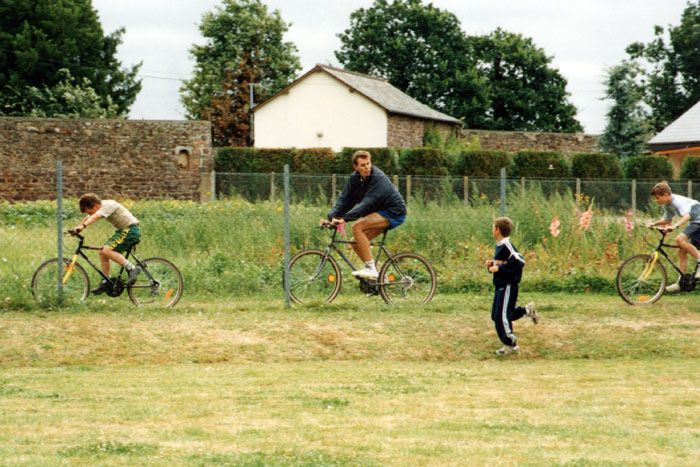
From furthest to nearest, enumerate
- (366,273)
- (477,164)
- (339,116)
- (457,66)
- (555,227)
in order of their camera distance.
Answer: (457,66), (339,116), (477,164), (555,227), (366,273)

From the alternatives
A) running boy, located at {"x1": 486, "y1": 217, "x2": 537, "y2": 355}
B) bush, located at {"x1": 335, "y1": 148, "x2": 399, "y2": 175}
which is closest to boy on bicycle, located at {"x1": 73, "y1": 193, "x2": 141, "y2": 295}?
running boy, located at {"x1": 486, "y1": 217, "x2": 537, "y2": 355}

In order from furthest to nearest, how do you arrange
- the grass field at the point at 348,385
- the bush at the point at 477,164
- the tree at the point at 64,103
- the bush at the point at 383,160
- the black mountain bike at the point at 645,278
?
1. the tree at the point at 64,103
2. the bush at the point at 477,164
3. the bush at the point at 383,160
4. the black mountain bike at the point at 645,278
5. the grass field at the point at 348,385

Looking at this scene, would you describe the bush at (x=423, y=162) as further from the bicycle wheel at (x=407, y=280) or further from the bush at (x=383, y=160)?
→ the bicycle wheel at (x=407, y=280)

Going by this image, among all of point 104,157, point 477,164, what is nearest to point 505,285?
point 477,164

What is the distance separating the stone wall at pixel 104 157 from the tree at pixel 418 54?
99.5ft

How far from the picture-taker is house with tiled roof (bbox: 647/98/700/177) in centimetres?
4394

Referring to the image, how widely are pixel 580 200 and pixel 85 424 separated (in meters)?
11.9

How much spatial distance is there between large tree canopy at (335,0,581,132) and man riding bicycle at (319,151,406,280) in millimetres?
47865

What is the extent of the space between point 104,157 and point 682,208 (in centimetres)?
2214

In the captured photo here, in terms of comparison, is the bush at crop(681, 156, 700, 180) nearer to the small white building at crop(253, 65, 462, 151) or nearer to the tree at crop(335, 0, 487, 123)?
the small white building at crop(253, 65, 462, 151)

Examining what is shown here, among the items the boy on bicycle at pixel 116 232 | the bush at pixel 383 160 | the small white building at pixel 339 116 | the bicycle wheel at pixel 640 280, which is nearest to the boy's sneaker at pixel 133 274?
the boy on bicycle at pixel 116 232

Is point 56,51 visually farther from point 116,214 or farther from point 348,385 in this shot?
point 348,385

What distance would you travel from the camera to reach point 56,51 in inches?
1889

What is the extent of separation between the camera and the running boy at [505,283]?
30.7 feet
